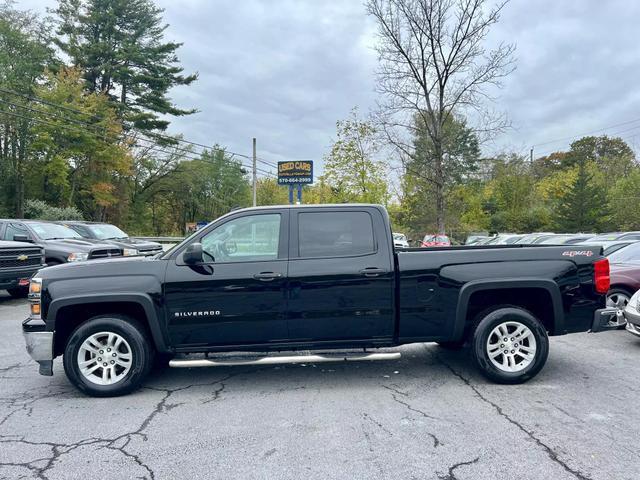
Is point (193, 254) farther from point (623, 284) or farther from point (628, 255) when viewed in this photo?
point (628, 255)

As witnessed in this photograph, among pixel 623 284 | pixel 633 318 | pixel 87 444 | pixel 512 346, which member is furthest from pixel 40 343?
pixel 623 284

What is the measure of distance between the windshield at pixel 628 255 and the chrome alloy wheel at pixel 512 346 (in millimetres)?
4681

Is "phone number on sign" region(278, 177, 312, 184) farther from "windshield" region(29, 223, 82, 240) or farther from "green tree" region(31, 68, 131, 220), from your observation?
"windshield" region(29, 223, 82, 240)

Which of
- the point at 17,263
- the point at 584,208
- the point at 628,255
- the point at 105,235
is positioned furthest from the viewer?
the point at 584,208

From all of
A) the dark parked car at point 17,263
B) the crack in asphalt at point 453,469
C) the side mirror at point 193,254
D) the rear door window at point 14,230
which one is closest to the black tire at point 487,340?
the crack in asphalt at point 453,469

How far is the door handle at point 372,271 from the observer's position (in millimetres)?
4656

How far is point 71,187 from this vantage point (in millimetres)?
33062

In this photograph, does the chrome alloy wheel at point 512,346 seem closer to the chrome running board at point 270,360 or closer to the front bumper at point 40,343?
the chrome running board at point 270,360

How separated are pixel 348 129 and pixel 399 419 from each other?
31.9 m

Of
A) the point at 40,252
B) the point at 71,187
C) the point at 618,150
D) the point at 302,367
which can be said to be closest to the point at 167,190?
the point at 71,187

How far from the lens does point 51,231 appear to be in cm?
1197

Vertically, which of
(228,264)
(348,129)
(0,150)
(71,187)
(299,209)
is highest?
(348,129)

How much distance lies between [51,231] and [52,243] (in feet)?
3.48

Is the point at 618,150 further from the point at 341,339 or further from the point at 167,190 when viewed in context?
the point at 341,339
